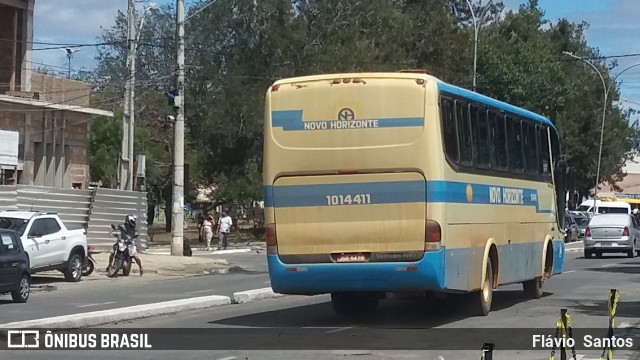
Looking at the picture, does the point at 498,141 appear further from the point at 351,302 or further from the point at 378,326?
the point at 378,326

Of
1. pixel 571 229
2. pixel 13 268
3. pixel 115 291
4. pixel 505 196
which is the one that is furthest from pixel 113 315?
pixel 571 229

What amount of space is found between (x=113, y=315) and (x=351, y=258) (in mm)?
4020

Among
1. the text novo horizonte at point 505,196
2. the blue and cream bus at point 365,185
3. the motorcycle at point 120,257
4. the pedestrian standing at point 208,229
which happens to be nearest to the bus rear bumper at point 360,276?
the blue and cream bus at point 365,185

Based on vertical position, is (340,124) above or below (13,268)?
above

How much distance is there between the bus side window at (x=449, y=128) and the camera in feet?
53.2

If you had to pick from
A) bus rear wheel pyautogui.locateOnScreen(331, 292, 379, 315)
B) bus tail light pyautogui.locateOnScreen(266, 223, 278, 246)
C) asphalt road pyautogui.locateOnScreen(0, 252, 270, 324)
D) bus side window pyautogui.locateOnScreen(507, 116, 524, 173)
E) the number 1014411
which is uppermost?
bus side window pyautogui.locateOnScreen(507, 116, 524, 173)

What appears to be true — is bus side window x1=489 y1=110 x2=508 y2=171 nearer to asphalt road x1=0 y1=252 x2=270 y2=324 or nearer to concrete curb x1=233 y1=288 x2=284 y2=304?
concrete curb x1=233 y1=288 x2=284 y2=304

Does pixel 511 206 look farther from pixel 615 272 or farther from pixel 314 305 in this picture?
pixel 615 272

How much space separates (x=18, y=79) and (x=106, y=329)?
90.3 ft

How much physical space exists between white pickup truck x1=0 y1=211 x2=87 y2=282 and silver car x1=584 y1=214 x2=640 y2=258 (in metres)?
20.4

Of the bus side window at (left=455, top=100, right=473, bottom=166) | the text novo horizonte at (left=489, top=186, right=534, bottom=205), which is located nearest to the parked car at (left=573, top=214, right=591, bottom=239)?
the text novo horizonte at (left=489, top=186, right=534, bottom=205)

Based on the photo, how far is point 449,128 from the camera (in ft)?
53.8

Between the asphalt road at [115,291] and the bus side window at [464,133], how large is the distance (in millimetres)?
7480

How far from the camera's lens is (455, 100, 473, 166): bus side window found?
16891 millimetres
